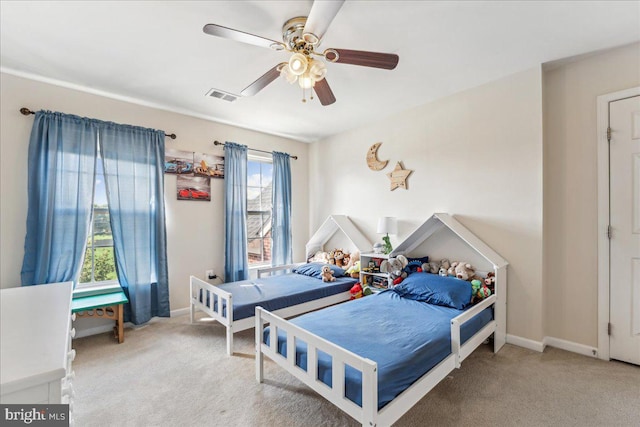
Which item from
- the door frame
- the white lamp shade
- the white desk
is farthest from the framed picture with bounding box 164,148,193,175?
the door frame

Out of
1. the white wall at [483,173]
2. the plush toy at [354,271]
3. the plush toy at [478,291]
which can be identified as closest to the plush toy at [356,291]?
the plush toy at [354,271]

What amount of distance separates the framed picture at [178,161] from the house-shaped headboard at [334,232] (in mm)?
2040

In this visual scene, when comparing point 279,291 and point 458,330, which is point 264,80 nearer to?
point 279,291

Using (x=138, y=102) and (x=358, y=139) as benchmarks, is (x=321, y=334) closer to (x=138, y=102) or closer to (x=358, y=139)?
(x=358, y=139)

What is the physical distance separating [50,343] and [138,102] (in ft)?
10.1

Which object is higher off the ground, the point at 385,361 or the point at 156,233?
the point at 156,233

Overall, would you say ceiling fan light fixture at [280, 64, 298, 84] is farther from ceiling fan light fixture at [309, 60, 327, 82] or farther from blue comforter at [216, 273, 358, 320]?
blue comforter at [216, 273, 358, 320]

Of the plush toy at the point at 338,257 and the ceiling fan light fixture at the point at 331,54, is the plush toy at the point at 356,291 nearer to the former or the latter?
the plush toy at the point at 338,257

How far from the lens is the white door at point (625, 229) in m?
2.29

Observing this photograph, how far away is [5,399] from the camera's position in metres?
0.75

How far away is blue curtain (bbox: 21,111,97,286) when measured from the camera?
264 cm

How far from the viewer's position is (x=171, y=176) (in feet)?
11.6

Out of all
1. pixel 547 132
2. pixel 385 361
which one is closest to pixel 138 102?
pixel 385 361

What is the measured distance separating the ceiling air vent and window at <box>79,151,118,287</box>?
139cm
